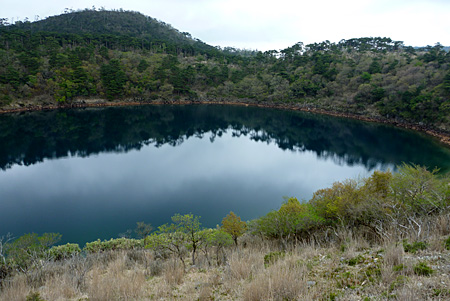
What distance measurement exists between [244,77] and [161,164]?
57825 mm

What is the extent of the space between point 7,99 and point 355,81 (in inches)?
A: 3010

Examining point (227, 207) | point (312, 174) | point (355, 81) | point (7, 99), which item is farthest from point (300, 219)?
point (7, 99)

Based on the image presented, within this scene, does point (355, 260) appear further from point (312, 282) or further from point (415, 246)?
point (415, 246)

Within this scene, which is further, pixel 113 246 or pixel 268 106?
pixel 268 106

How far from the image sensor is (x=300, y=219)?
1198 centimetres

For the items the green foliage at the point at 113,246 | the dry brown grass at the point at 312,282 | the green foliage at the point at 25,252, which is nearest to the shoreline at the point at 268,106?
the dry brown grass at the point at 312,282

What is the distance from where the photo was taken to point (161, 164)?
30.2 metres

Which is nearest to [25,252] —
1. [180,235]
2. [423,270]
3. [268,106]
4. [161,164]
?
[180,235]

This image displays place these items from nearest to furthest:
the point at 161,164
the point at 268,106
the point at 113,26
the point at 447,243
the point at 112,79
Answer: the point at 447,243 < the point at 161,164 < the point at 112,79 < the point at 268,106 < the point at 113,26

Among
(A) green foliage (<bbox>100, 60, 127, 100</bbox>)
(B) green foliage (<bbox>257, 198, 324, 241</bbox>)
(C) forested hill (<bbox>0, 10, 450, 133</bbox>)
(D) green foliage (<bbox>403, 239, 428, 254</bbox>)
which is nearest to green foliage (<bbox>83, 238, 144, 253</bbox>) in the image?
(B) green foliage (<bbox>257, 198, 324, 241</bbox>)

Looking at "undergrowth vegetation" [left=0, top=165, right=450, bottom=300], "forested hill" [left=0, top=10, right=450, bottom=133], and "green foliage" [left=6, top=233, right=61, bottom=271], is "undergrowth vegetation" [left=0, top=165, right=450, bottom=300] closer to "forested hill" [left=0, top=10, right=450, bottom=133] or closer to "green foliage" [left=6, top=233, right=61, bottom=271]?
"green foliage" [left=6, top=233, right=61, bottom=271]

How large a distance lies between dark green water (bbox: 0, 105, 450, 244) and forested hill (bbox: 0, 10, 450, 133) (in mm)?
7639

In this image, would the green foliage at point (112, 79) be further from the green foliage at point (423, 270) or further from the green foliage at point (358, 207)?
the green foliage at point (423, 270)

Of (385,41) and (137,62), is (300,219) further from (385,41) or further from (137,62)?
(385,41)
